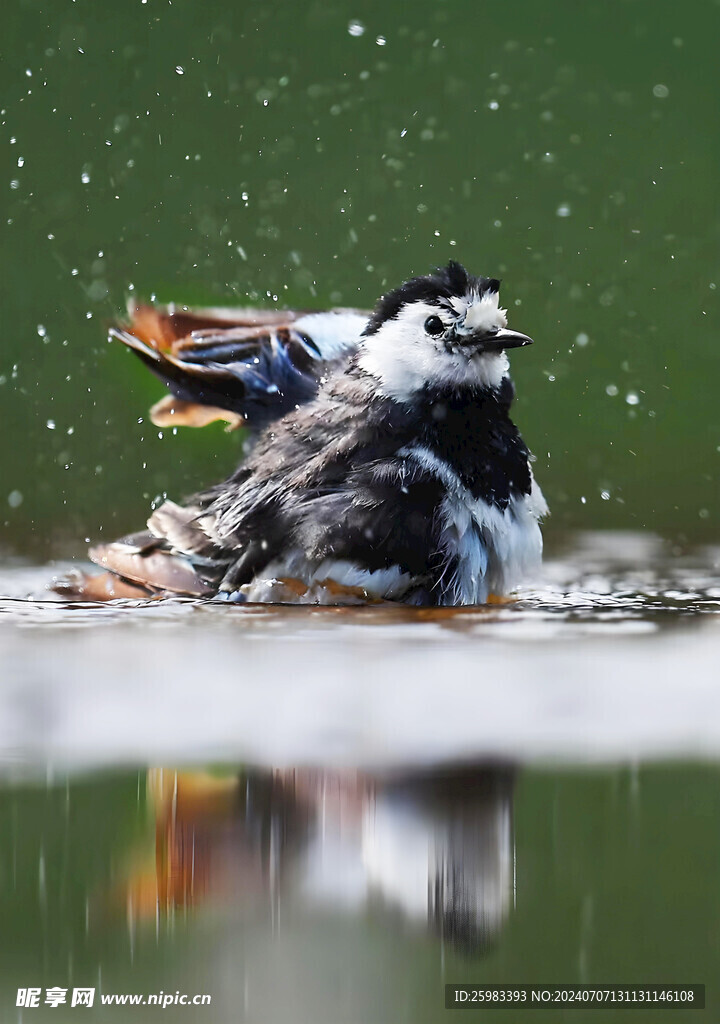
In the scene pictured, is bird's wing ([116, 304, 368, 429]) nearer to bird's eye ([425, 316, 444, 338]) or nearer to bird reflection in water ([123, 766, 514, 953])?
bird's eye ([425, 316, 444, 338])

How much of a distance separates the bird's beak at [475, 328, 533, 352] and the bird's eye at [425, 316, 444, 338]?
0.11 m

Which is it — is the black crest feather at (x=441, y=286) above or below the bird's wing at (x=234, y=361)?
above

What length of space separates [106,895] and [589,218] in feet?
16.5

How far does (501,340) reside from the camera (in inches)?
148

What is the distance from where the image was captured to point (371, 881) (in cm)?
194

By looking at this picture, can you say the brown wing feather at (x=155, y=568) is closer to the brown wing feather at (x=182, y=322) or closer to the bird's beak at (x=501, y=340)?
the brown wing feather at (x=182, y=322)

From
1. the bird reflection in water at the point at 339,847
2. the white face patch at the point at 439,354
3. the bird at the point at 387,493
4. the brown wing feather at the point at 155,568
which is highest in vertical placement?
the white face patch at the point at 439,354

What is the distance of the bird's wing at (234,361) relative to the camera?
433 centimetres

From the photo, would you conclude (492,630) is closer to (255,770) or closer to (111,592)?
(255,770)

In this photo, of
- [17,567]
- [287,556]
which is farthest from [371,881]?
[17,567]

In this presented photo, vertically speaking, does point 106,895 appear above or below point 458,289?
below

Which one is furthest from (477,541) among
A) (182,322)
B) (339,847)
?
(339,847)

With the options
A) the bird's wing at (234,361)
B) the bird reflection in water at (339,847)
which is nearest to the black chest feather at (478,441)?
the bird's wing at (234,361)

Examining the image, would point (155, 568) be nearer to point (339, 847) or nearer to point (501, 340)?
point (501, 340)
